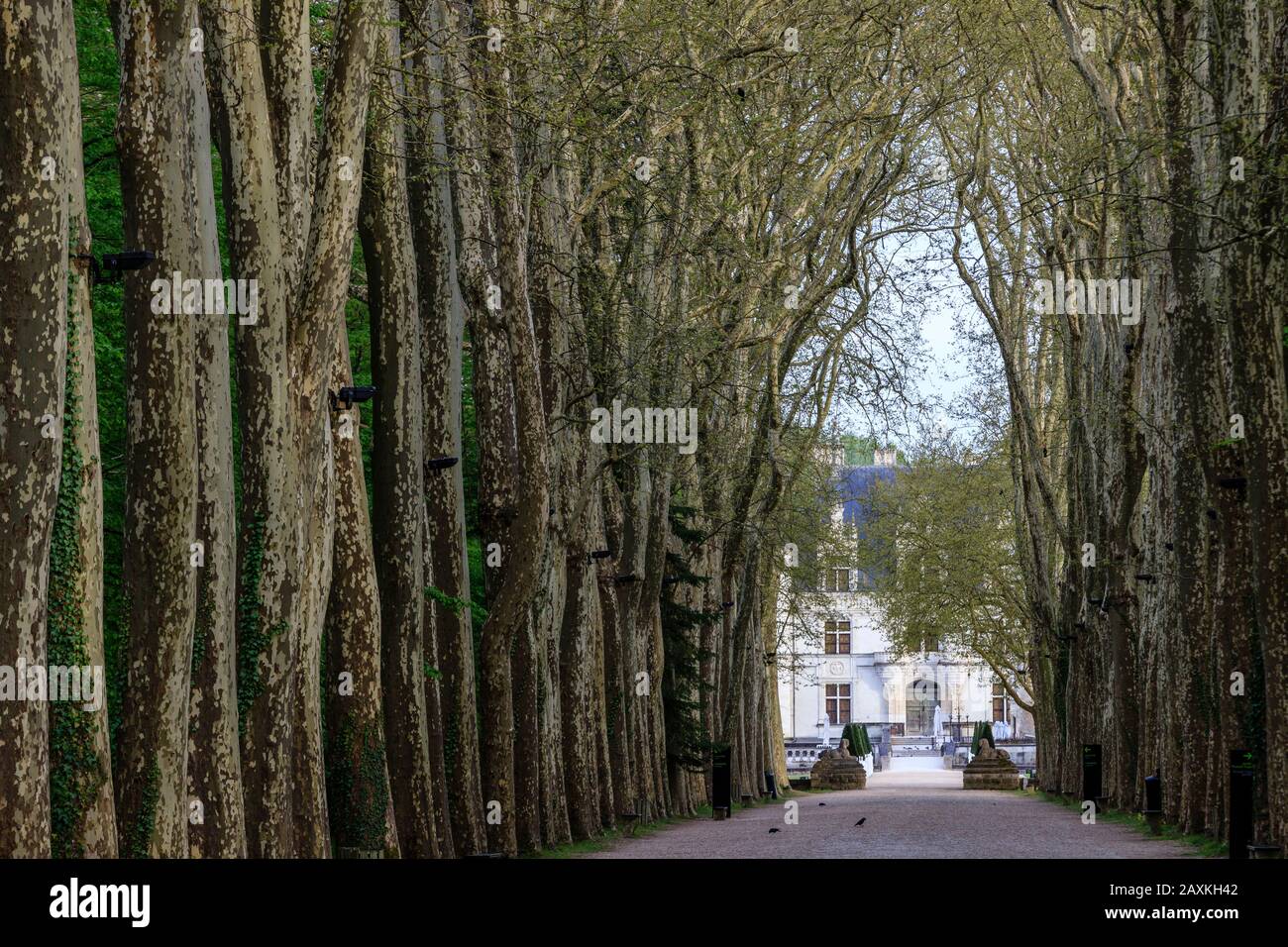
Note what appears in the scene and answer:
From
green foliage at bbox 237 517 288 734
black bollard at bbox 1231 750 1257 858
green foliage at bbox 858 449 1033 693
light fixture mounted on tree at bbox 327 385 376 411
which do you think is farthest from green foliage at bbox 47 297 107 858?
green foliage at bbox 858 449 1033 693

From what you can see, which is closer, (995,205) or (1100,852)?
(1100,852)

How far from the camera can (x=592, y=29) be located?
19.8 metres

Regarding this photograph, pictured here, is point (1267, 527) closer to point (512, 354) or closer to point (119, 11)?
point (512, 354)

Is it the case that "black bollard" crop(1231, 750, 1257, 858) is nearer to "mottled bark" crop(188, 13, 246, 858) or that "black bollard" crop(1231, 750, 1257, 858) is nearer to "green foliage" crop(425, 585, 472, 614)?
"green foliage" crop(425, 585, 472, 614)

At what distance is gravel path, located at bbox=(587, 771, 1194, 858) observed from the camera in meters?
22.1

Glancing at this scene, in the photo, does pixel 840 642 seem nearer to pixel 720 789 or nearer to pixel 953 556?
pixel 953 556

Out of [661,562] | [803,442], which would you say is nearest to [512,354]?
[661,562]

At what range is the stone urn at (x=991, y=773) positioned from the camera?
54.6 meters

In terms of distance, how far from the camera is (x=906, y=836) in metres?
25.8

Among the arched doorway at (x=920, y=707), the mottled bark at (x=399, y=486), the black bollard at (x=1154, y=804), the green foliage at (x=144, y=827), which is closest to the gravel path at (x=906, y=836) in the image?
the black bollard at (x=1154, y=804)

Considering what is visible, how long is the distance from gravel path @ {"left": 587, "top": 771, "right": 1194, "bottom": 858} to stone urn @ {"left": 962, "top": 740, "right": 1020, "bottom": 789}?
14.5 metres

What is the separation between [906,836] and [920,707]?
83.6 m
